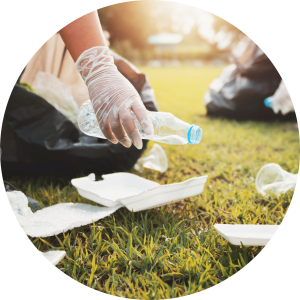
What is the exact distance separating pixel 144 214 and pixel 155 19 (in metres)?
24.0

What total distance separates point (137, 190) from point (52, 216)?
0.50m

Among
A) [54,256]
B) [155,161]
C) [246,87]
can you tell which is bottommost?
[54,256]

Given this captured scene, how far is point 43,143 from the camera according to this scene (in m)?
1.64

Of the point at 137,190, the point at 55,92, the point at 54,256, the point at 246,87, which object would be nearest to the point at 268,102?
the point at 246,87

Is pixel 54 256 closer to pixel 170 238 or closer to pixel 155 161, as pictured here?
pixel 170 238

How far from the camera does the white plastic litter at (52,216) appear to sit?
1.26m

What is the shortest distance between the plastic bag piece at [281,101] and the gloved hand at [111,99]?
228cm

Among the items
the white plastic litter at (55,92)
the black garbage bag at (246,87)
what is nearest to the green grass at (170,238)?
the white plastic litter at (55,92)

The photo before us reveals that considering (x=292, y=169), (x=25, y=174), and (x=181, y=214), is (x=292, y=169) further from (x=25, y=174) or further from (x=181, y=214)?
(x=25, y=174)

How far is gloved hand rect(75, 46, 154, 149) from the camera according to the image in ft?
3.92

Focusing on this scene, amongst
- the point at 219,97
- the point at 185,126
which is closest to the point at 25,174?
the point at 185,126

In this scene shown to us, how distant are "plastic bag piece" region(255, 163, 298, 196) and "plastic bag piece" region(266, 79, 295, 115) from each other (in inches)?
62.5

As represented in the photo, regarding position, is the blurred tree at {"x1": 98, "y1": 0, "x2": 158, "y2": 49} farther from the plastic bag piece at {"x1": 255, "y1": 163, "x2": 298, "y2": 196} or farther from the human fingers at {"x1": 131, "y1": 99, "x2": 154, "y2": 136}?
the human fingers at {"x1": 131, "y1": 99, "x2": 154, "y2": 136}

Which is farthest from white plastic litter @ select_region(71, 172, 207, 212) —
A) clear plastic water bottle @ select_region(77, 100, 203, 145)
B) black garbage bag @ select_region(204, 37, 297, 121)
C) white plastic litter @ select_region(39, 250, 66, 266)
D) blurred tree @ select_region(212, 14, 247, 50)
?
blurred tree @ select_region(212, 14, 247, 50)
